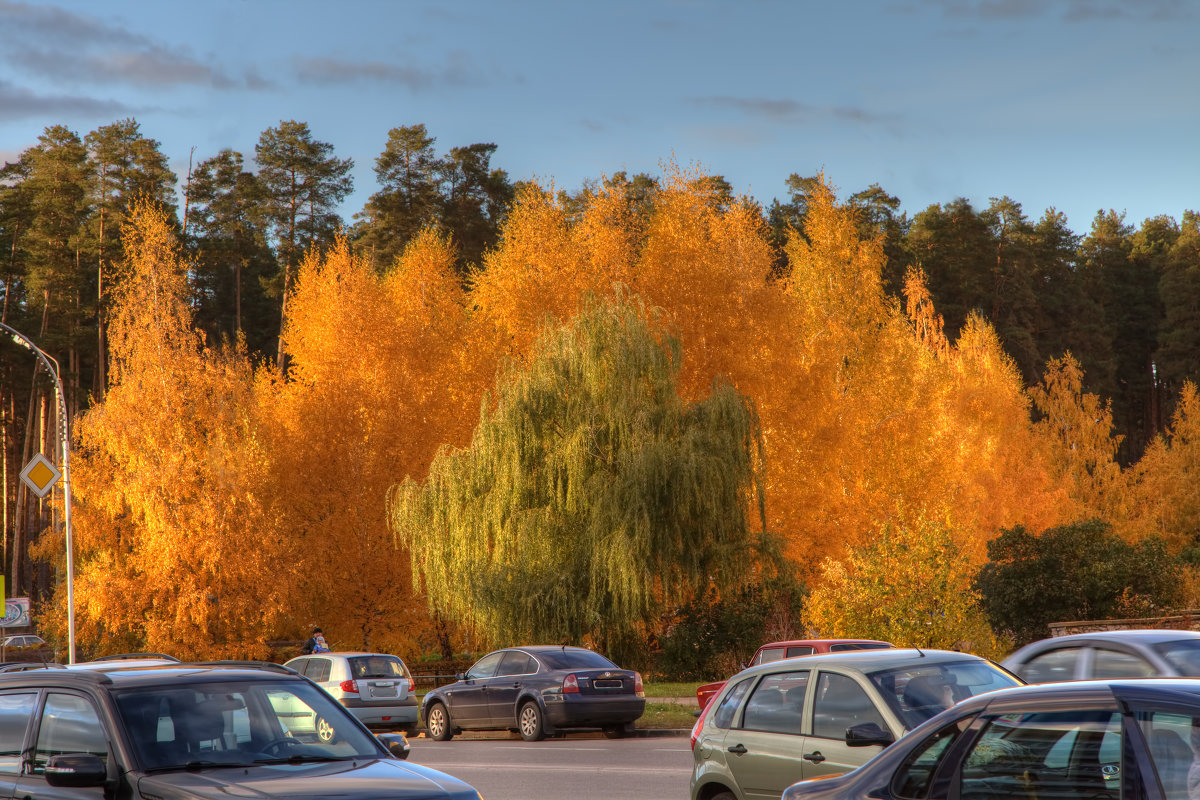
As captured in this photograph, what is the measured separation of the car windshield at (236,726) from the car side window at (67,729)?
0.19 meters

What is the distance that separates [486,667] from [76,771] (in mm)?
16616

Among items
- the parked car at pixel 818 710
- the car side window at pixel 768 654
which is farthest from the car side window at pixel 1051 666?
the car side window at pixel 768 654

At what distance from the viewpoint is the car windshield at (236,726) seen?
21.4 ft

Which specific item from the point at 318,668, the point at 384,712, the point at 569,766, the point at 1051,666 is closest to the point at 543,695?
the point at 384,712

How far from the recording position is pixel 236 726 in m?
6.80

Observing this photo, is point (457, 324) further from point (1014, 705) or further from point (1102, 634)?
point (1014, 705)

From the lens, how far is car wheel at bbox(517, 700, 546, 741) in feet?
68.8

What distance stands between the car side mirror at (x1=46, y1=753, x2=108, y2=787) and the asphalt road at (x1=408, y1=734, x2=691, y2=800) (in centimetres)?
743

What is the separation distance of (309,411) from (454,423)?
552 cm

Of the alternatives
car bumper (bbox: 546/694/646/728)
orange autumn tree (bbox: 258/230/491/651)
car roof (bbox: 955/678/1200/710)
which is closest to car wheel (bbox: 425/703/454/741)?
car bumper (bbox: 546/694/646/728)

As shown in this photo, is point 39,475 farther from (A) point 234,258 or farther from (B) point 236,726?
(A) point 234,258

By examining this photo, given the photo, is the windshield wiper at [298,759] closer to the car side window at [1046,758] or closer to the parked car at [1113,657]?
the car side window at [1046,758]

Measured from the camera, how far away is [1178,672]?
9.62 meters

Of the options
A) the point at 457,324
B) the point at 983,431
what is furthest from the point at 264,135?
the point at 983,431
